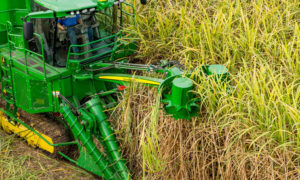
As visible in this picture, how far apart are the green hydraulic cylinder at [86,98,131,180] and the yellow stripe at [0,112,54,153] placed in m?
1.02

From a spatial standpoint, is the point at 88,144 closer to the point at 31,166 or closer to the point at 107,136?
the point at 107,136

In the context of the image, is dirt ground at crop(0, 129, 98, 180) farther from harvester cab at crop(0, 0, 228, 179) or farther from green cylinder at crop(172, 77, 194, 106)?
green cylinder at crop(172, 77, 194, 106)

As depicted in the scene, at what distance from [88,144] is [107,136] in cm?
27

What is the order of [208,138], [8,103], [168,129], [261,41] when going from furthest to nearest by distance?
[8,103] < [261,41] < [168,129] < [208,138]

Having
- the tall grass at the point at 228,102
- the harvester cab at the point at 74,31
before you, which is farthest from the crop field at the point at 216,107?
the harvester cab at the point at 74,31

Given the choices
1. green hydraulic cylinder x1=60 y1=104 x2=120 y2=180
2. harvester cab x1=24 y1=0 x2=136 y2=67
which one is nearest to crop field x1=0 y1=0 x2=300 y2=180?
green hydraulic cylinder x1=60 y1=104 x2=120 y2=180

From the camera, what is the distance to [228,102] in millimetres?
4211

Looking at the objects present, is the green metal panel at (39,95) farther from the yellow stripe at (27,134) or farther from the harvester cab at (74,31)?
the yellow stripe at (27,134)

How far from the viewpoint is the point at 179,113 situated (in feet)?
12.6

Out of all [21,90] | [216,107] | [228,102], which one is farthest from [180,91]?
[21,90]

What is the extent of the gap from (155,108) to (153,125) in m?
0.22

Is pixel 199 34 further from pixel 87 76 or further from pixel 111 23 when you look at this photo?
pixel 87 76

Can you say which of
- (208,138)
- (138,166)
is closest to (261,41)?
(208,138)

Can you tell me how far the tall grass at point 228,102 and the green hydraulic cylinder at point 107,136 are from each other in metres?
0.21
